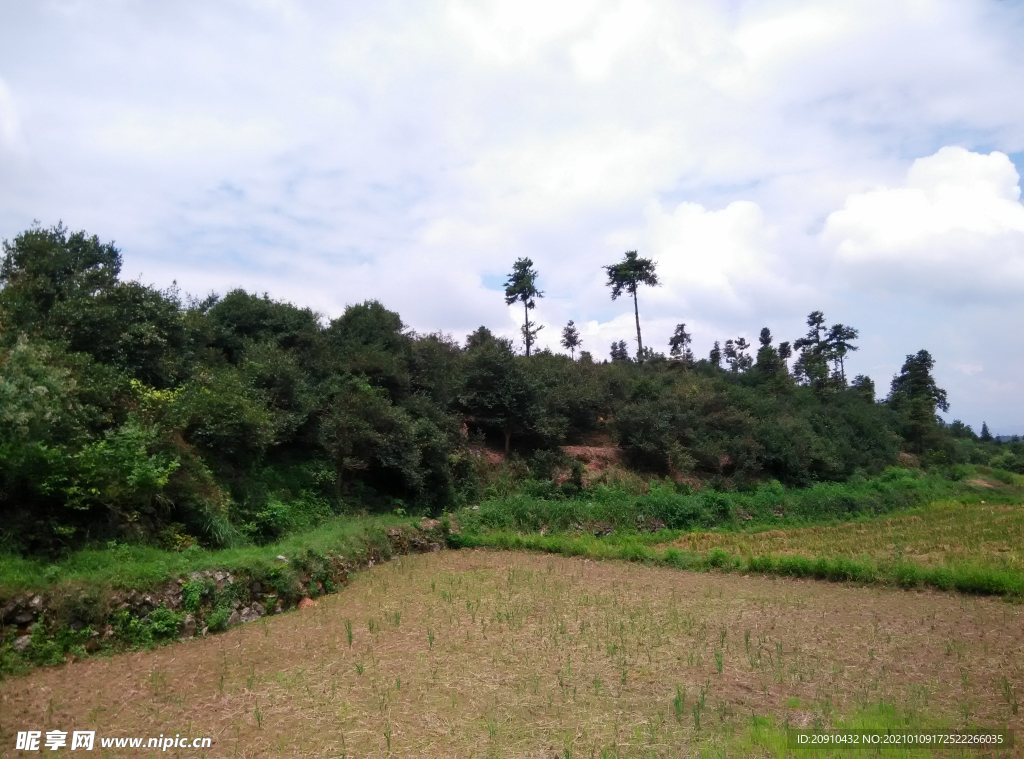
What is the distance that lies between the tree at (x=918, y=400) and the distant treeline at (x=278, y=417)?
18.3 ft

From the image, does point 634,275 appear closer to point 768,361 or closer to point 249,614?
point 768,361

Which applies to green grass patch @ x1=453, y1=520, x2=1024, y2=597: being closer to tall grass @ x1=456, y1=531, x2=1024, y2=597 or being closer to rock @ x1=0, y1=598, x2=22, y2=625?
tall grass @ x1=456, y1=531, x2=1024, y2=597

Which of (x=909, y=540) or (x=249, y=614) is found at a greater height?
(x=249, y=614)

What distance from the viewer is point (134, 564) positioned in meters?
9.32

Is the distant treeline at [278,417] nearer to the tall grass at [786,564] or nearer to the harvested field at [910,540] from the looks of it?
the tall grass at [786,564]

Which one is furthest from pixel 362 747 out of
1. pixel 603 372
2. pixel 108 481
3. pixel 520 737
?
pixel 603 372

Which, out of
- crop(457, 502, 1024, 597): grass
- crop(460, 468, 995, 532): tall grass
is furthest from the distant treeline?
crop(457, 502, 1024, 597): grass

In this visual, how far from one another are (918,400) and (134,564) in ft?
147

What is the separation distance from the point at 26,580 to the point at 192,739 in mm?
4228

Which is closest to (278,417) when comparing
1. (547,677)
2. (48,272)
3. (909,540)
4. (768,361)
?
(48,272)

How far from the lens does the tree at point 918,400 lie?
39.2m

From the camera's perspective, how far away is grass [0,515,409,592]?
27.1 feet

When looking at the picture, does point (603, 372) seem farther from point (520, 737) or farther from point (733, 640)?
point (520, 737)

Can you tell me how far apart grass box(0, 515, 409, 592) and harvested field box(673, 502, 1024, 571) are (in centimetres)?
1079
